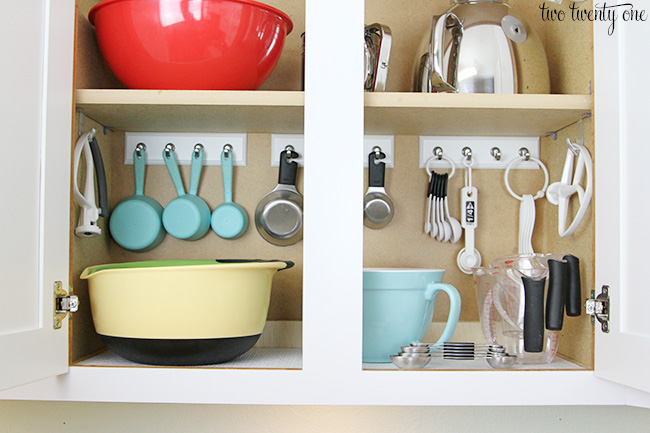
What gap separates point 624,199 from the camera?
32.4 inches

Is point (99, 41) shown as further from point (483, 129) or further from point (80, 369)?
point (483, 129)

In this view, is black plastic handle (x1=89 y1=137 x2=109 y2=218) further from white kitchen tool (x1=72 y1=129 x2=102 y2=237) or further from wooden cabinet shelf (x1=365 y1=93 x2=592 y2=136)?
wooden cabinet shelf (x1=365 y1=93 x2=592 y2=136)

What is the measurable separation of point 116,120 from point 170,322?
394 mm

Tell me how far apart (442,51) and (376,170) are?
0.87 feet

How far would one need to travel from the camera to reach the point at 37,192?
0.80m

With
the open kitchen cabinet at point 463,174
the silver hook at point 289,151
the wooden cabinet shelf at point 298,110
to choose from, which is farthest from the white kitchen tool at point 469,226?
the silver hook at point 289,151

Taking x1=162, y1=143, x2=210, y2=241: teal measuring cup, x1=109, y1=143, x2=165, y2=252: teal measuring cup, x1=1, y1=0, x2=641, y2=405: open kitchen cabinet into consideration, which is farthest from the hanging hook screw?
x1=1, y1=0, x2=641, y2=405: open kitchen cabinet

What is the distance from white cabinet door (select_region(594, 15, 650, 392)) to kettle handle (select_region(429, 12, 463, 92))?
0.21 m

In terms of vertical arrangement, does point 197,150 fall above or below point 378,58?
below

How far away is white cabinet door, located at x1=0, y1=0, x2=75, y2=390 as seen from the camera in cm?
72

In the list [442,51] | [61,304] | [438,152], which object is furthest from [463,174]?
[61,304]

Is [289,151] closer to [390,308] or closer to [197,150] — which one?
[197,150]

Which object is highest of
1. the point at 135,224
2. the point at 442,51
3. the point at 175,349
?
the point at 442,51

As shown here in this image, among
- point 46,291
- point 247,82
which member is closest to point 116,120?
point 247,82
